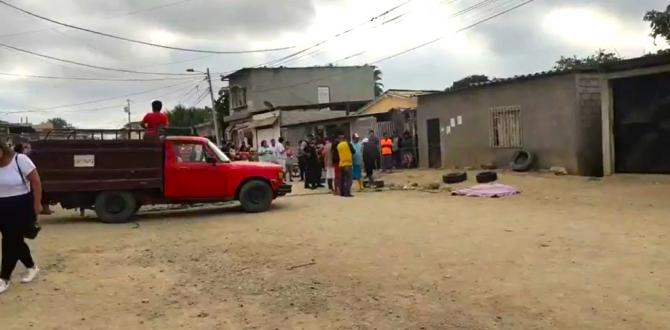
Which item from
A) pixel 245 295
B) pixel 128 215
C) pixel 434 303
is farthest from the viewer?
pixel 128 215

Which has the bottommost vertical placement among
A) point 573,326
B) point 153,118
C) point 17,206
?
point 573,326

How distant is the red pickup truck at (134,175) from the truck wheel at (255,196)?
22 mm

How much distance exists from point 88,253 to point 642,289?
7.32 meters

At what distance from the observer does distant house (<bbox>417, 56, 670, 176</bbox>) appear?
56.2 feet

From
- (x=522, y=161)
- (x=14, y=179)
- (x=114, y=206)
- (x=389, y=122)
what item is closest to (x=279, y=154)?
(x=389, y=122)

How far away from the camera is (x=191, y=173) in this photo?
14102mm

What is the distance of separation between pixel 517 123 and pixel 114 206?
1278 cm

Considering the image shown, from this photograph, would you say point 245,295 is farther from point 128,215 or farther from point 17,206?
point 128,215

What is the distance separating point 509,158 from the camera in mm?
21531

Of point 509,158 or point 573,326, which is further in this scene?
point 509,158

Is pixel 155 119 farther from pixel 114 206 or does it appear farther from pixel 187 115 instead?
pixel 187 115

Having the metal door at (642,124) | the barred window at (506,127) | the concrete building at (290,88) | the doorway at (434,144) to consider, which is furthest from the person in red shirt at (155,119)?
the concrete building at (290,88)

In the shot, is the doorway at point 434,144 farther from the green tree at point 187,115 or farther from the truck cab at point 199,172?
the green tree at point 187,115

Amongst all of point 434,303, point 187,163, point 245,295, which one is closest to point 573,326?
point 434,303
